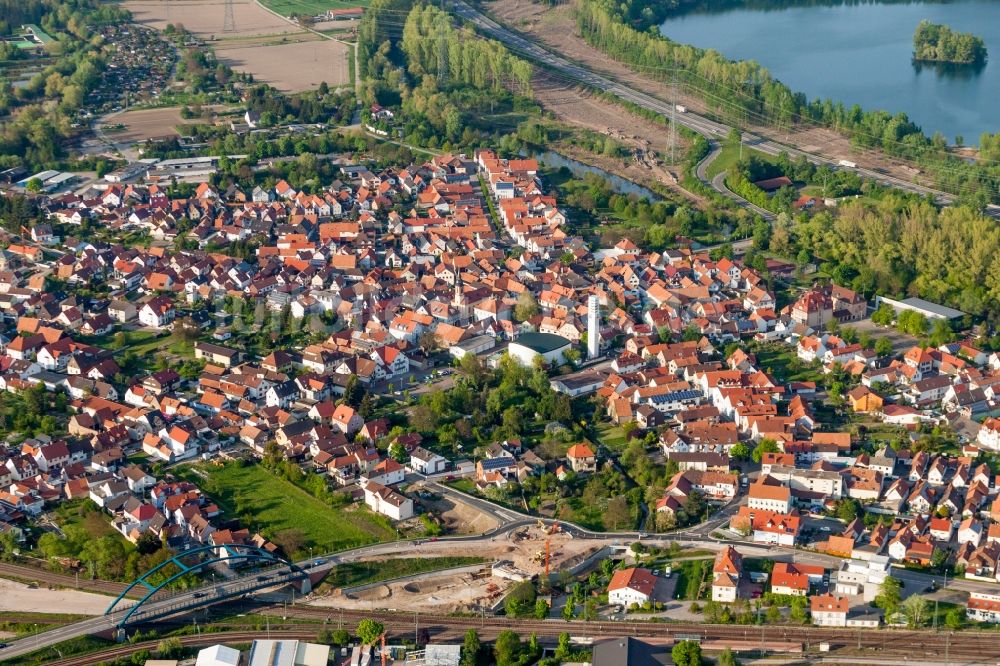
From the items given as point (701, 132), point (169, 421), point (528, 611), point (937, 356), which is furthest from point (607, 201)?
point (528, 611)

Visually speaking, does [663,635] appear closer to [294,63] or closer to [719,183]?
[719,183]

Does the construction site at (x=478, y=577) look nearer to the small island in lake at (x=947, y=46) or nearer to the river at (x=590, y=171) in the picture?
the river at (x=590, y=171)

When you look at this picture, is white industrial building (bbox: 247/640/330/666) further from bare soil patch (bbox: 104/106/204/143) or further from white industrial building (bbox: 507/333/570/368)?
bare soil patch (bbox: 104/106/204/143)

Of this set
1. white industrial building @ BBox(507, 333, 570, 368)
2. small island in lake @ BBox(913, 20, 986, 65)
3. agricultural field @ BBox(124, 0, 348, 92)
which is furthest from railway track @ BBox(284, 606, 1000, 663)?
small island in lake @ BBox(913, 20, 986, 65)

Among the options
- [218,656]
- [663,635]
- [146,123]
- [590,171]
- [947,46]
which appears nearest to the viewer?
[218,656]

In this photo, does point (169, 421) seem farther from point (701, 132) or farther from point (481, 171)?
point (701, 132)

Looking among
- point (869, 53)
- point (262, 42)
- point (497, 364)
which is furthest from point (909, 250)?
point (262, 42)

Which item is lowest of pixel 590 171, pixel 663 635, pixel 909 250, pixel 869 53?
pixel 663 635
